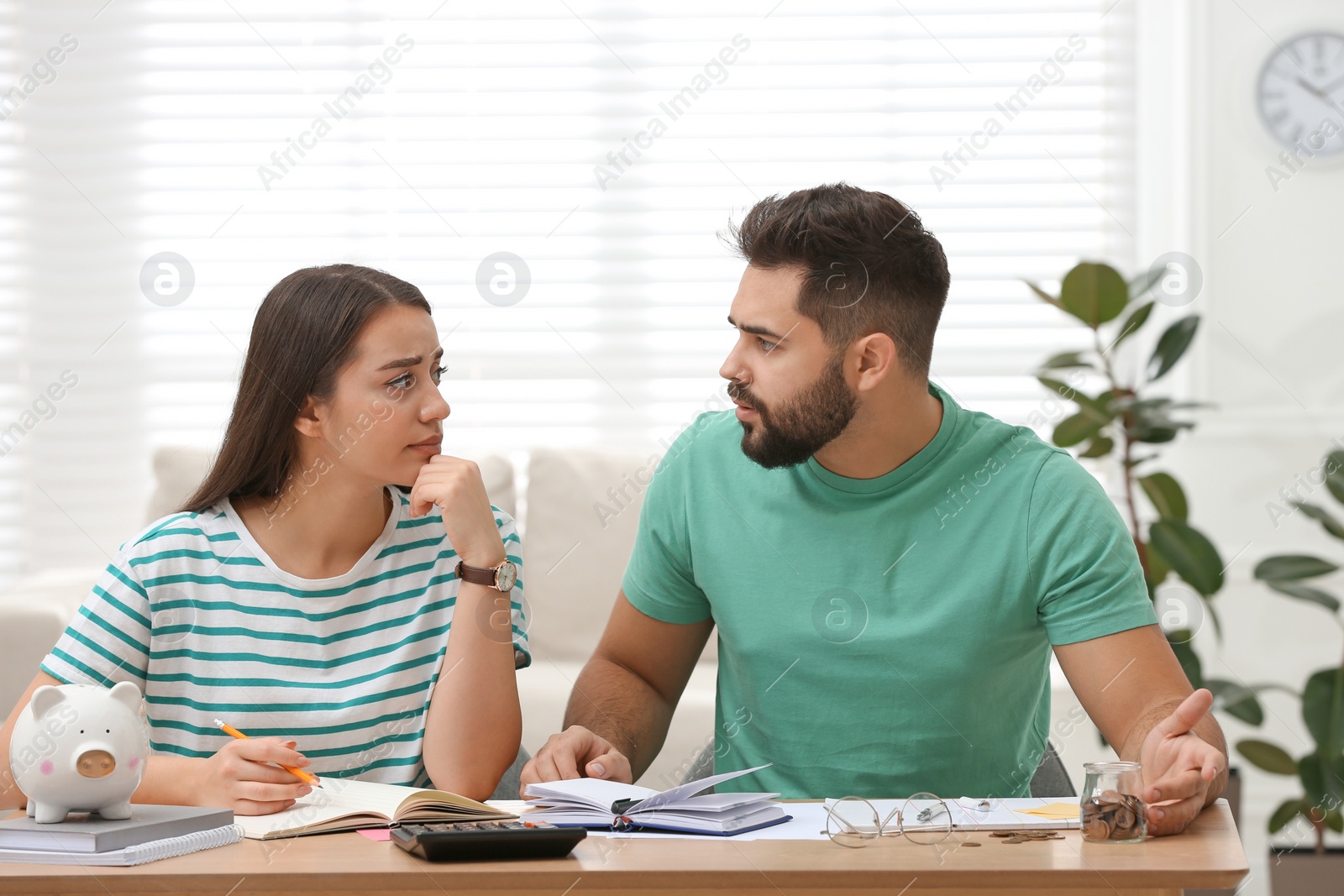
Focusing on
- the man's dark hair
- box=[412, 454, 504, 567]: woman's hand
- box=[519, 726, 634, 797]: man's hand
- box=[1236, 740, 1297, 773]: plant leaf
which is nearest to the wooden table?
box=[519, 726, 634, 797]: man's hand

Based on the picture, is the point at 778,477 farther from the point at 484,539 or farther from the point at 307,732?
the point at 307,732

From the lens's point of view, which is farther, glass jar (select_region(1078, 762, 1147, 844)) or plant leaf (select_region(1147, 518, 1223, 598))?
plant leaf (select_region(1147, 518, 1223, 598))

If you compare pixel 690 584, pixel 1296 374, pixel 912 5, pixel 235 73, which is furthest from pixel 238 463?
pixel 1296 374

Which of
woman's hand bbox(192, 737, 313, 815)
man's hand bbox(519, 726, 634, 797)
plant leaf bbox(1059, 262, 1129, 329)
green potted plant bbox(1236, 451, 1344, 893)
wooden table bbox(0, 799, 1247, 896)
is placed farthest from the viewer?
plant leaf bbox(1059, 262, 1129, 329)

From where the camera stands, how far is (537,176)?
3283mm

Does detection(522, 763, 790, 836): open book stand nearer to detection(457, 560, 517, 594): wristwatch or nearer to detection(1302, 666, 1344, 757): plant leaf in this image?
detection(457, 560, 517, 594): wristwatch

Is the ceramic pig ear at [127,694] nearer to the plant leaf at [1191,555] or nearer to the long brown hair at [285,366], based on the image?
the long brown hair at [285,366]

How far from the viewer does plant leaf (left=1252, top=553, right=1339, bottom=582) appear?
2.54 m

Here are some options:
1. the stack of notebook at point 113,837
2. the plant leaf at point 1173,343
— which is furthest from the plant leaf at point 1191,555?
the stack of notebook at point 113,837

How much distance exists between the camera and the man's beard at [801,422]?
62.2 inches

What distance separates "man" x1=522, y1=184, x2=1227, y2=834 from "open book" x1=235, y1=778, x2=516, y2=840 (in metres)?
0.25

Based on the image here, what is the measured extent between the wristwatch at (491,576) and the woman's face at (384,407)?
155 mm

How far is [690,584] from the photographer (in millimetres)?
1702

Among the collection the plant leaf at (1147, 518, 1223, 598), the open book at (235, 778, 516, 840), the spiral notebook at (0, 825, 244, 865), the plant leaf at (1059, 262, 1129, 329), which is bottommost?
the open book at (235, 778, 516, 840)
